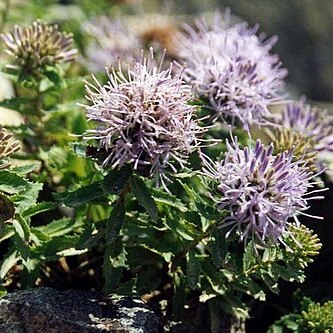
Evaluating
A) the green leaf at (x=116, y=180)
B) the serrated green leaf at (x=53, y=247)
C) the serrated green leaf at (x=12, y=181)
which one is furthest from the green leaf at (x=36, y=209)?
the green leaf at (x=116, y=180)

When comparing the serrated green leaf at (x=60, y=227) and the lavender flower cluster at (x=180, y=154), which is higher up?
the lavender flower cluster at (x=180, y=154)

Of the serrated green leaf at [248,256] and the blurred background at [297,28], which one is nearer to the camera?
the serrated green leaf at [248,256]

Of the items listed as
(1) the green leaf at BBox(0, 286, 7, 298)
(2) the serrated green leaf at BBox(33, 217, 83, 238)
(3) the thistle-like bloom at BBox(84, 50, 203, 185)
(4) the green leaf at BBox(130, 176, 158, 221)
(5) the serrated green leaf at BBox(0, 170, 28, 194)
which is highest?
(3) the thistle-like bloom at BBox(84, 50, 203, 185)

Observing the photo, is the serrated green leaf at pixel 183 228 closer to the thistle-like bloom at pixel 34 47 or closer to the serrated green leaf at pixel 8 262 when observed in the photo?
the serrated green leaf at pixel 8 262

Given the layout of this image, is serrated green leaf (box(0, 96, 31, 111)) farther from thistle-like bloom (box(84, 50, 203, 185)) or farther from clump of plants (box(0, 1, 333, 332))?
thistle-like bloom (box(84, 50, 203, 185))

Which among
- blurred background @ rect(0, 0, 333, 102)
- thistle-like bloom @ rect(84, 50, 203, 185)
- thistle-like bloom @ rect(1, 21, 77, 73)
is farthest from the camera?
blurred background @ rect(0, 0, 333, 102)

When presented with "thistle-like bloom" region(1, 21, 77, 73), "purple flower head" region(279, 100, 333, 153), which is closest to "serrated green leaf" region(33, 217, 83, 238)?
"thistle-like bloom" region(1, 21, 77, 73)

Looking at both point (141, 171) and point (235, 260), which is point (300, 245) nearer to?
point (235, 260)
